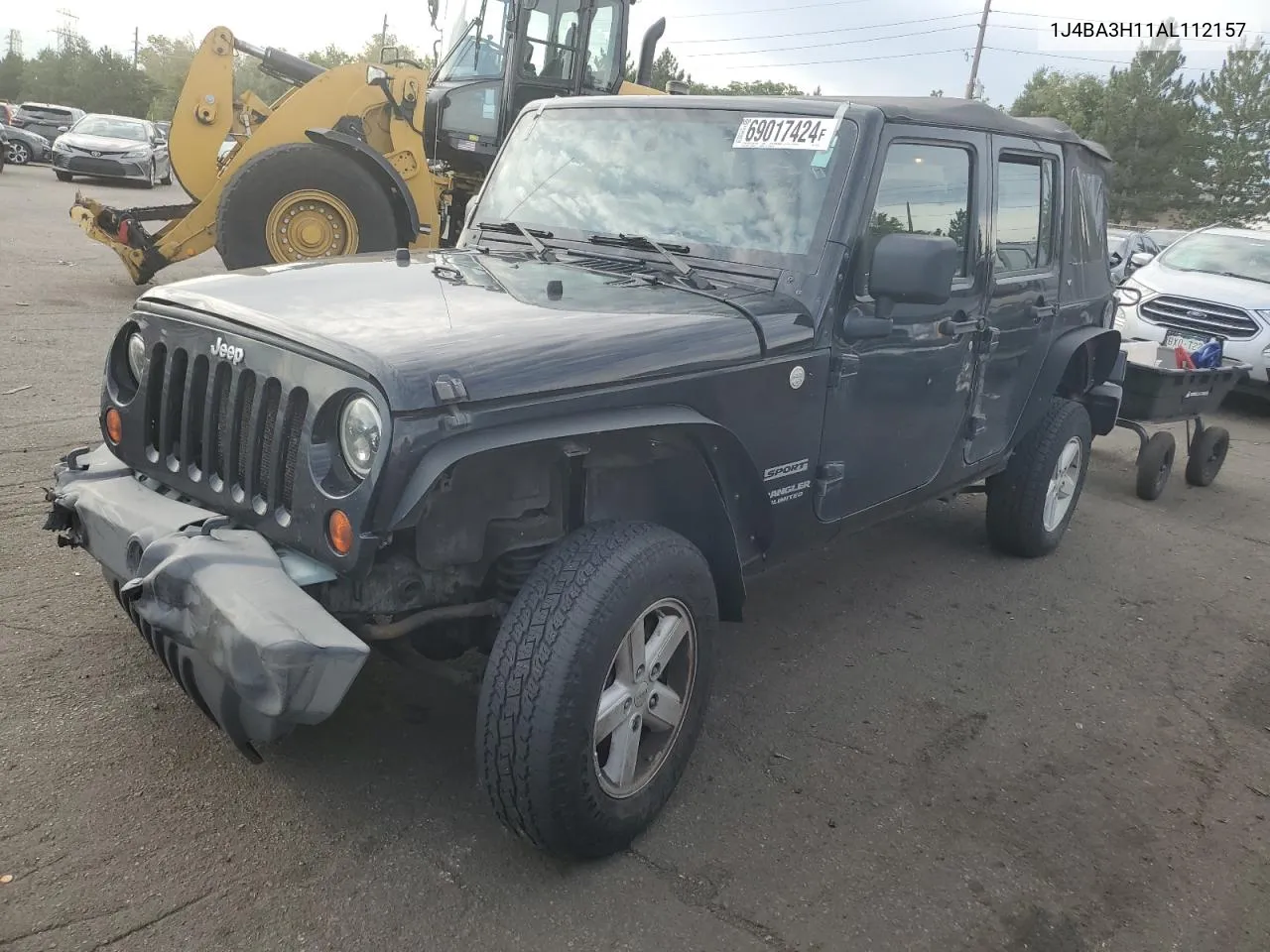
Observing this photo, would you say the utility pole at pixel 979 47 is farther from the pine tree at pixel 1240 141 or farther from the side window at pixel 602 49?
the side window at pixel 602 49

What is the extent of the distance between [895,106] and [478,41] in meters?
7.82

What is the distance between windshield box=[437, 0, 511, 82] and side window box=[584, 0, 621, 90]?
0.87 m

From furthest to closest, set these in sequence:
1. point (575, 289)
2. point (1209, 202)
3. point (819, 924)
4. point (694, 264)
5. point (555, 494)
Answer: point (1209, 202) < point (694, 264) < point (575, 289) < point (555, 494) < point (819, 924)

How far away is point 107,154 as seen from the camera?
911 inches

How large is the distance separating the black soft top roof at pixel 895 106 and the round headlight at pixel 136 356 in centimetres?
189

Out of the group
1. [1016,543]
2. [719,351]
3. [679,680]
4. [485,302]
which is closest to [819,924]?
[679,680]

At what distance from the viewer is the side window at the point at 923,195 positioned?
11.8ft

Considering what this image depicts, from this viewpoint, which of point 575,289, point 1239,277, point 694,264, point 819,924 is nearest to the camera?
point 819,924

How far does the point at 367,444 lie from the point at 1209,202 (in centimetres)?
4814

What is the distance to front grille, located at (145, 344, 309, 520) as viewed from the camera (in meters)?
2.64

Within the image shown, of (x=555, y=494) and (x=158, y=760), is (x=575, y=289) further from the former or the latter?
(x=158, y=760)

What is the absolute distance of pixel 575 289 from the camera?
3258mm

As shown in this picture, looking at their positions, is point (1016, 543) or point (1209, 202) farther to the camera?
point (1209, 202)

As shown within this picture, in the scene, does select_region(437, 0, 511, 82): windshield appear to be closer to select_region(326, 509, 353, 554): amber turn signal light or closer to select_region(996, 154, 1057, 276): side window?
select_region(996, 154, 1057, 276): side window
